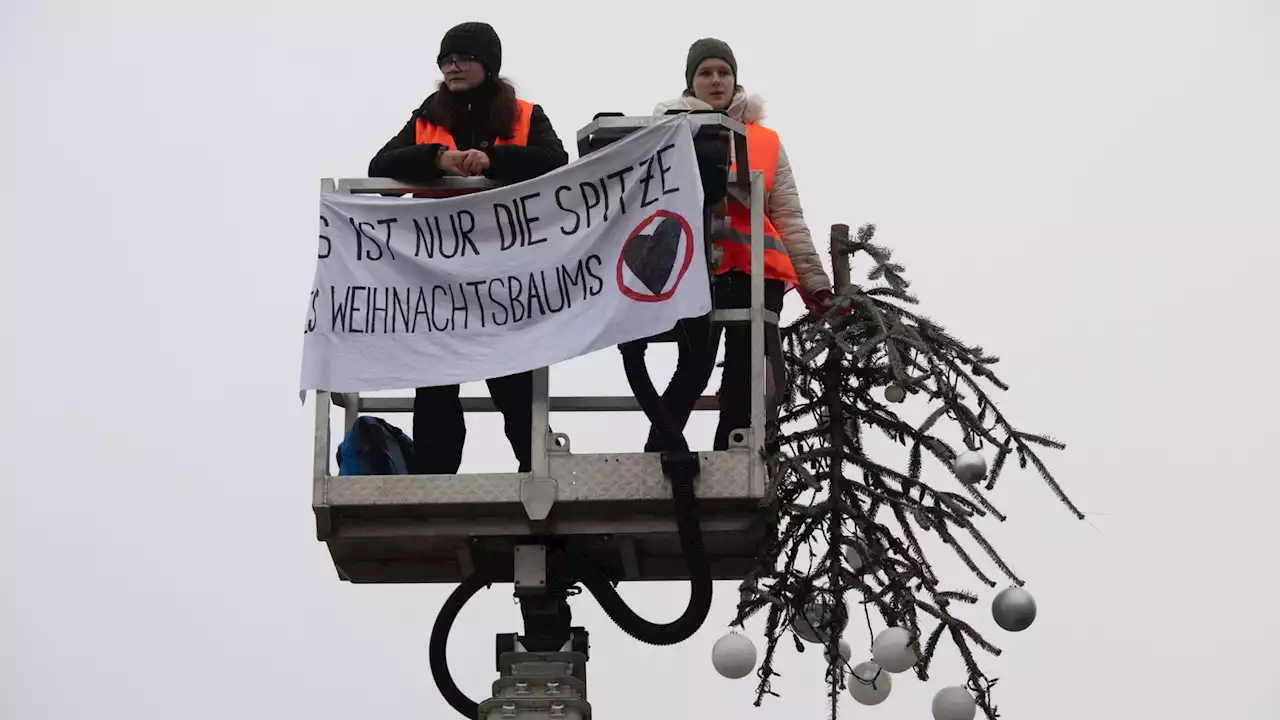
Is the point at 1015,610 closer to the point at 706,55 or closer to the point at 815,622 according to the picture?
the point at 815,622

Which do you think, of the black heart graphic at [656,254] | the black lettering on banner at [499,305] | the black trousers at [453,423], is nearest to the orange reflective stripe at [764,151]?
the black heart graphic at [656,254]

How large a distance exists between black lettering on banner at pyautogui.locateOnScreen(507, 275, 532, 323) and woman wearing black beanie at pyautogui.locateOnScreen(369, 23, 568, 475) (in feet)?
1.01

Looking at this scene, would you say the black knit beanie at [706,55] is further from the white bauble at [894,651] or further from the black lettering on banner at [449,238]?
the white bauble at [894,651]

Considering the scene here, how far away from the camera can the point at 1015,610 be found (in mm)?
15727

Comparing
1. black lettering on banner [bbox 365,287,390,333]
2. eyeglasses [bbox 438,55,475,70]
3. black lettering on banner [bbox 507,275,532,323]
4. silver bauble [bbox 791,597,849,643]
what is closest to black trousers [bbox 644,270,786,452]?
black lettering on banner [bbox 507,275,532,323]

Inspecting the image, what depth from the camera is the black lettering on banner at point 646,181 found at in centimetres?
1655

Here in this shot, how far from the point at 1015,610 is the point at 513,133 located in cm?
364

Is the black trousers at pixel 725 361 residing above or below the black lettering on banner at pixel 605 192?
below

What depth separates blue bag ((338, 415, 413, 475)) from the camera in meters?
16.7

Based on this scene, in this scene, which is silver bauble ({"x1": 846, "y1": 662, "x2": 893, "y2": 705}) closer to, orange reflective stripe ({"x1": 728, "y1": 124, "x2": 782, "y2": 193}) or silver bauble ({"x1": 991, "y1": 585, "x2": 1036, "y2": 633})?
silver bauble ({"x1": 991, "y1": 585, "x2": 1036, "y2": 633})

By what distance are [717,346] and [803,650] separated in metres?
1.61

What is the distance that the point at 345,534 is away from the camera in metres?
16.6

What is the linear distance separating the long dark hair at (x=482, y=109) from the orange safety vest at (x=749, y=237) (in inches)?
47.7

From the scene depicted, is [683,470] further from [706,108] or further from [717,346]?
[706,108]
